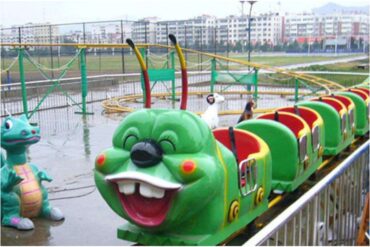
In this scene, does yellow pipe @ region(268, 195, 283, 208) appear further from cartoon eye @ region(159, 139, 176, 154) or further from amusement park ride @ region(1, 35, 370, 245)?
cartoon eye @ region(159, 139, 176, 154)

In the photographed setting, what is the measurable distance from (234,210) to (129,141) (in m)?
1.17

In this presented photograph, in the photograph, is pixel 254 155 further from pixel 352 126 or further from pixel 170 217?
pixel 352 126

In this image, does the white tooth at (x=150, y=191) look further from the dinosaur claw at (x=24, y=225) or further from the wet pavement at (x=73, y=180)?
the dinosaur claw at (x=24, y=225)

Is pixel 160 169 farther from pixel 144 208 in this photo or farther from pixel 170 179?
pixel 144 208

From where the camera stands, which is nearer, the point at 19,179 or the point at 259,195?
the point at 259,195

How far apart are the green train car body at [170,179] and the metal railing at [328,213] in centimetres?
89

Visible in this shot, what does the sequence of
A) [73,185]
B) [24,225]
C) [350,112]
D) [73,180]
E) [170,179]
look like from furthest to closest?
[350,112] → [73,180] → [73,185] → [24,225] → [170,179]

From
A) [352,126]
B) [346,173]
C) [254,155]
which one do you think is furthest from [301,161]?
[352,126]

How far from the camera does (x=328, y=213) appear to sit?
384 cm

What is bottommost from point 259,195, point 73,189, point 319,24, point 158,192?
point 73,189

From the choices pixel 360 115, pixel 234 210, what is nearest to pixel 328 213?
pixel 234 210

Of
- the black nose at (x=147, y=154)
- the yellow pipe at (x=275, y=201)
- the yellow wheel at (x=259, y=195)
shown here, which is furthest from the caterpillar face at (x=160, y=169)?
the yellow pipe at (x=275, y=201)

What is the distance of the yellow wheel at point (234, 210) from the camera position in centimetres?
454

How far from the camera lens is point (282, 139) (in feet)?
19.6
